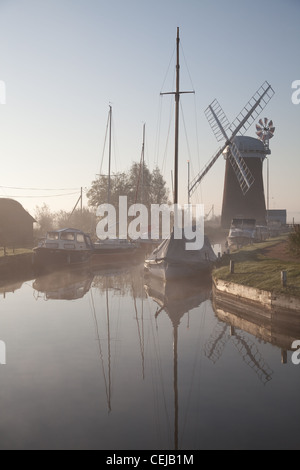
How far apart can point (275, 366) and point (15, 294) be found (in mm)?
16626

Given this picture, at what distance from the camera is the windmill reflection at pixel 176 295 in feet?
63.3

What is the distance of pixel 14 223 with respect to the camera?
54.9 metres

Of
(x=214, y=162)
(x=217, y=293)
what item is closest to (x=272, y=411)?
(x=217, y=293)

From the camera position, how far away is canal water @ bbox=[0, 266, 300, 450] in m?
8.52

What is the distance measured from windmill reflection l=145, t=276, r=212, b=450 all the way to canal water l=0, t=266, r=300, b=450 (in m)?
0.16

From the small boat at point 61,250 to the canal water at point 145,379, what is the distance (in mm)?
17240

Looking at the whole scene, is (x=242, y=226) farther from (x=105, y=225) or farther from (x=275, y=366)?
(x=275, y=366)

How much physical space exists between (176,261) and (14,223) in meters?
33.0

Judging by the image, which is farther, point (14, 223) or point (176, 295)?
point (14, 223)

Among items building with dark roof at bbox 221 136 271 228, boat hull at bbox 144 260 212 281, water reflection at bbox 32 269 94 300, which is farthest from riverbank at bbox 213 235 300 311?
building with dark roof at bbox 221 136 271 228

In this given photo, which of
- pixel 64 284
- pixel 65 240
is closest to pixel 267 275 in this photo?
pixel 64 284

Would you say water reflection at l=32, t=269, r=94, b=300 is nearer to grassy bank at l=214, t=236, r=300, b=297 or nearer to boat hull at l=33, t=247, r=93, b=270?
boat hull at l=33, t=247, r=93, b=270
